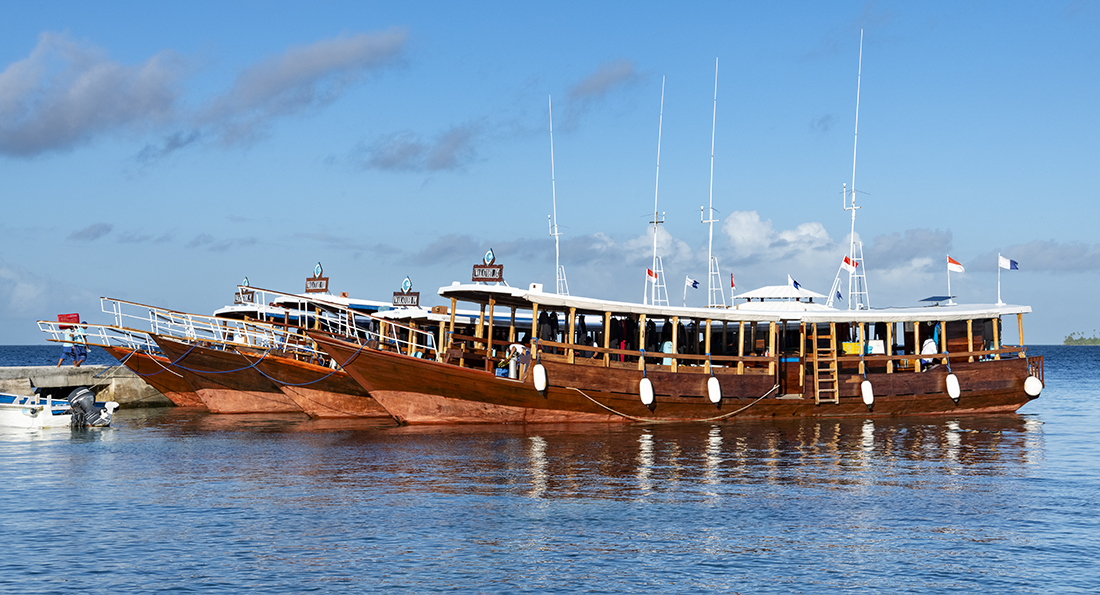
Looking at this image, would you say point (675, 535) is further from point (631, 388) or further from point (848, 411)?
point (848, 411)

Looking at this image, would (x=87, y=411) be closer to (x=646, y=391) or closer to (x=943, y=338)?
(x=646, y=391)

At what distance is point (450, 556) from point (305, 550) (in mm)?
2047

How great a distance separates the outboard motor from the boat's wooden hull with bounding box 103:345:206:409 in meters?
5.19

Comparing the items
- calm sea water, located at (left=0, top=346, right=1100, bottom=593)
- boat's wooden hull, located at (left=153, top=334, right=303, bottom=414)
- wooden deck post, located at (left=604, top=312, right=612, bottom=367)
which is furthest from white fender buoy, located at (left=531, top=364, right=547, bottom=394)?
boat's wooden hull, located at (left=153, top=334, right=303, bottom=414)

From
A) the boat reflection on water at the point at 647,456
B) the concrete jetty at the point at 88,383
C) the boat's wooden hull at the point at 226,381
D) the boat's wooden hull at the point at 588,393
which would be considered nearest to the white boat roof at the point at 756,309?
the boat's wooden hull at the point at 588,393

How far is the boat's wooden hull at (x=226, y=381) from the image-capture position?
33.2m

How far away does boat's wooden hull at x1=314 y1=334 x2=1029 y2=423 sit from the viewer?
26047 millimetres

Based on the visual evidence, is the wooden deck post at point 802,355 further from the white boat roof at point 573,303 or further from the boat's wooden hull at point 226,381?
the boat's wooden hull at point 226,381

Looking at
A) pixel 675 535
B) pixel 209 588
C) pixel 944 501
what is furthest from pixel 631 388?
pixel 209 588

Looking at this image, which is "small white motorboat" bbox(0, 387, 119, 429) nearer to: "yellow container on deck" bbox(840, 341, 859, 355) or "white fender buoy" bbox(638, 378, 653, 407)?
"white fender buoy" bbox(638, 378, 653, 407)

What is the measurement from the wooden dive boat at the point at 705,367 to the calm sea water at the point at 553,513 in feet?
4.93

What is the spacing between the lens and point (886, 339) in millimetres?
30609

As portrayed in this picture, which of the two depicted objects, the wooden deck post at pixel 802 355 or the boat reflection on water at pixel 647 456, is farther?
the wooden deck post at pixel 802 355

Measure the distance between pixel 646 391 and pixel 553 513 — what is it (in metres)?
11.9
